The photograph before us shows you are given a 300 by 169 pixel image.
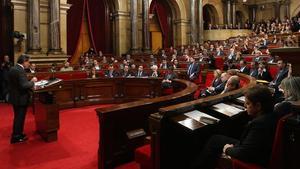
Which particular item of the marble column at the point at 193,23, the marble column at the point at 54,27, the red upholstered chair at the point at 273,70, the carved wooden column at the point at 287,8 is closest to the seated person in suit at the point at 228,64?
the red upholstered chair at the point at 273,70

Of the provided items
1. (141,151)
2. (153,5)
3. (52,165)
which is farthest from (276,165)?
(153,5)

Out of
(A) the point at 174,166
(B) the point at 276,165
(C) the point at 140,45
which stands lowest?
(A) the point at 174,166

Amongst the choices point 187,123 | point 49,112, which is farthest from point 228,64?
point 187,123

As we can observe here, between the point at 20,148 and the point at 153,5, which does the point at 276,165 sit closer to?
the point at 20,148

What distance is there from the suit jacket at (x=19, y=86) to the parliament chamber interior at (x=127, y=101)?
0.05 ft

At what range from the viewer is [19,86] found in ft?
15.2

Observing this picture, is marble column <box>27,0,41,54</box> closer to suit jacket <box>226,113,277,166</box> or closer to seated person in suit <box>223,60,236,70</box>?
seated person in suit <box>223,60,236,70</box>

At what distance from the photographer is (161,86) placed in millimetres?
7492

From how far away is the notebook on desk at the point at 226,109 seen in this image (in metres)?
2.83

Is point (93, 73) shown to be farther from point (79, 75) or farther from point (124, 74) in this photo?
point (124, 74)

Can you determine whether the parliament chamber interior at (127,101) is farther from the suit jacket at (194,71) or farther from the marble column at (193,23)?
the marble column at (193,23)

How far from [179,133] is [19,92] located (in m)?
3.09

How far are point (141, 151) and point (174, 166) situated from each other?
39cm

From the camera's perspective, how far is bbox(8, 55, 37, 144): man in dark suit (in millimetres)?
4574
